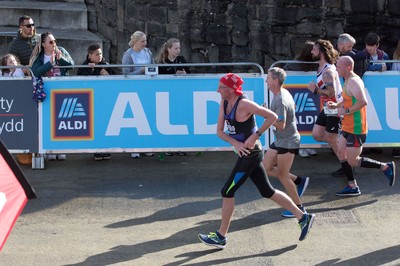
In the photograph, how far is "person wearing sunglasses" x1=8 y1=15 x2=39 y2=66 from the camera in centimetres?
1434

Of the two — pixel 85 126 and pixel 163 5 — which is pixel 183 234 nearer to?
pixel 85 126

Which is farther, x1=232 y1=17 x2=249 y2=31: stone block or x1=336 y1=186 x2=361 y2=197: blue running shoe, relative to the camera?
x1=232 y1=17 x2=249 y2=31: stone block

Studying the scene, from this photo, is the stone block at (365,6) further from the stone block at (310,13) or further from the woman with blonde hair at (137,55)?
the woman with blonde hair at (137,55)

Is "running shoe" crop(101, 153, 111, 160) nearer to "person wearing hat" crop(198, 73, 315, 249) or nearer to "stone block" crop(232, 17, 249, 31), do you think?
"person wearing hat" crop(198, 73, 315, 249)

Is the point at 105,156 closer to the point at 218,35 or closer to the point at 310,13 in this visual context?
the point at 310,13

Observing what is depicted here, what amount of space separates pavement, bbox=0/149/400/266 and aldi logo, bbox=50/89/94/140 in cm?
54

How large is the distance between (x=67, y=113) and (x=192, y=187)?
2181 mm

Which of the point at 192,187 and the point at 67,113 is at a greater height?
the point at 67,113

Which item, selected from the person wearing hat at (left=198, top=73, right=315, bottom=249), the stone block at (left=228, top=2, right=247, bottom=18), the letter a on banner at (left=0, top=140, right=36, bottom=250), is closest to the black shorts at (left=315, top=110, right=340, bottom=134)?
the person wearing hat at (left=198, top=73, right=315, bottom=249)

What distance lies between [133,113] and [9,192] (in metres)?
6.81

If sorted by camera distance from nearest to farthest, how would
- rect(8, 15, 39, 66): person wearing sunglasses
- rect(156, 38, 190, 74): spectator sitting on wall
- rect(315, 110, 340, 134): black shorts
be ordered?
rect(315, 110, 340, 134): black shorts
rect(156, 38, 190, 74): spectator sitting on wall
rect(8, 15, 39, 66): person wearing sunglasses

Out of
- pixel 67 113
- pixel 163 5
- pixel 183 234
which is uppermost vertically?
pixel 163 5

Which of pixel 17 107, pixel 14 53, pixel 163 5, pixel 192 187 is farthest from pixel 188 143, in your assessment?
pixel 163 5

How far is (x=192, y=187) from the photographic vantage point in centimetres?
1201
